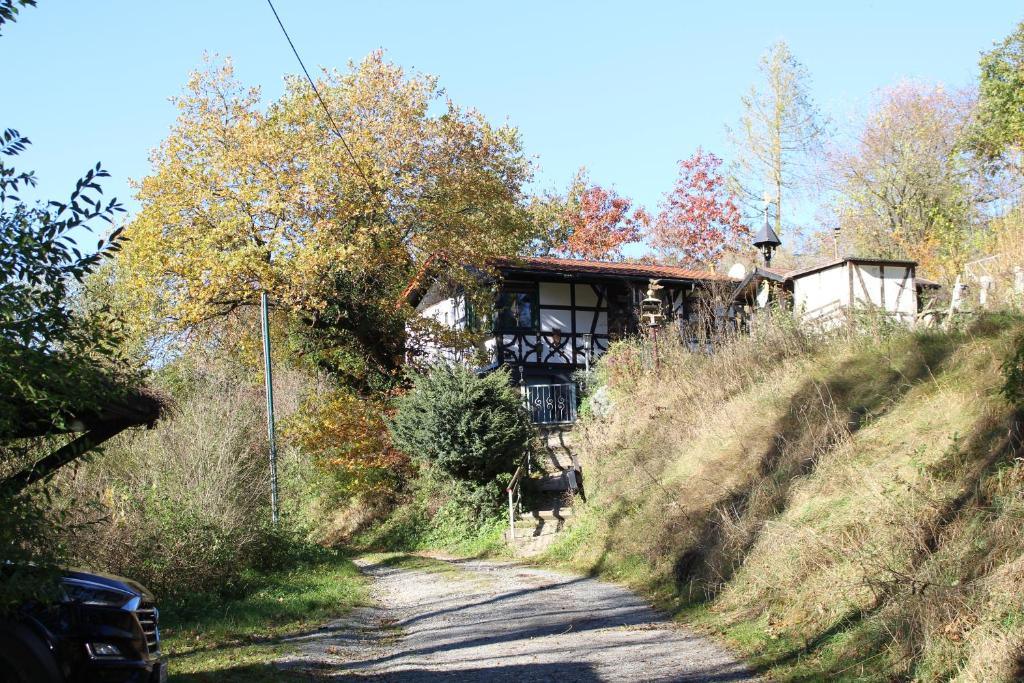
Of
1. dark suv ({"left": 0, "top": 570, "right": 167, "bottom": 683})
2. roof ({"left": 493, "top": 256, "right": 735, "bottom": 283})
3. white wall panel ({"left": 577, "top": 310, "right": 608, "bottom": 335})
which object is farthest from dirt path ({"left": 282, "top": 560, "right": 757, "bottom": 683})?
white wall panel ({"left": 577, "top": 310, "right": 608, "bottom": 335})

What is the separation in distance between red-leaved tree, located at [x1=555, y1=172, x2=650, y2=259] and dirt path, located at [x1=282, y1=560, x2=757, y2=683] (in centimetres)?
3129

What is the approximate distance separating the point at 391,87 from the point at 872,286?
15.1 metres

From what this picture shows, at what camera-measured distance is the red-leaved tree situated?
45.4 metres

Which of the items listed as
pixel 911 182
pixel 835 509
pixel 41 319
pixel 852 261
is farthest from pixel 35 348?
pixel 911 182

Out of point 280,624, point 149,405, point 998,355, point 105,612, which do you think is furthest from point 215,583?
point 998,355

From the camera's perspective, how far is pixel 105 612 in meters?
→ 6.32

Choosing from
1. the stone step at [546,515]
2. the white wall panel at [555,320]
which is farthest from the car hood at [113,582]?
the white wall panel at [555,320]

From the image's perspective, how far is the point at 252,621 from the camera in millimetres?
11617

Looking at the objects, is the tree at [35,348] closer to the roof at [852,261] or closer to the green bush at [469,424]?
the green bush at [469,424]

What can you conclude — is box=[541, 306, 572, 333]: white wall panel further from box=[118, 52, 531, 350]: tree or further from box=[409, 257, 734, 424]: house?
box=[118, 52, 531, 350]: tree

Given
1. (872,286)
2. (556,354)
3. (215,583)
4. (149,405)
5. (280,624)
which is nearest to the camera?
(149,405)

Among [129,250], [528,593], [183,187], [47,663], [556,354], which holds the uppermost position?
[183,187]

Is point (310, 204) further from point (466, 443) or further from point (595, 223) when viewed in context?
point (595, 223)

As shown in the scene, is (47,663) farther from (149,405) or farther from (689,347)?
(689,347)
